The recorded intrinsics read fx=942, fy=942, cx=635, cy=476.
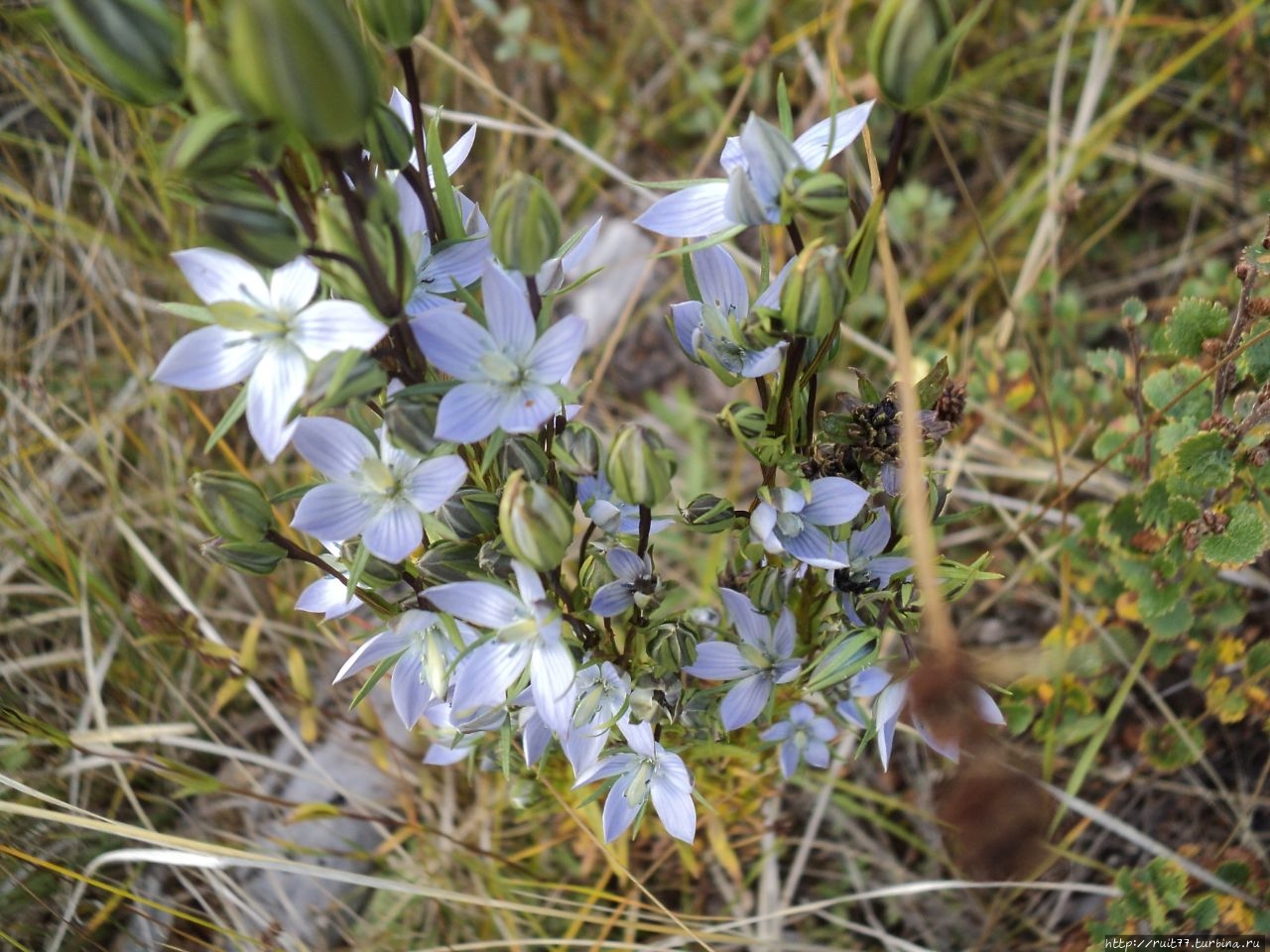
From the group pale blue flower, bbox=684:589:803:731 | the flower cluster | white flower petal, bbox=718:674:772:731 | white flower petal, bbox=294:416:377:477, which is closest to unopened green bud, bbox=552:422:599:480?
the flower cluster

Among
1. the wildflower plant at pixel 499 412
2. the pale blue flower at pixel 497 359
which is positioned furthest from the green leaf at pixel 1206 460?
the pale blue flower at pixel 497 359

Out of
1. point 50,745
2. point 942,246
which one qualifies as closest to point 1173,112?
point 942,246

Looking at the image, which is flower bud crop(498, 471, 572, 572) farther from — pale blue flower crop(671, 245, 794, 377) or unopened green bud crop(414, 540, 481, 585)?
pale blue flower crop(671, 245, 794, 377)

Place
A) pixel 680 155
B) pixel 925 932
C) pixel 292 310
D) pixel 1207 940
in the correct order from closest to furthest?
pixel 292 310
pixel 1207 940
pixel 925 932
pixel 680 155

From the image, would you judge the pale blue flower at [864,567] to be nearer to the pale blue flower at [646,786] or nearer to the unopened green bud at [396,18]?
the pale blue flower at [646,786]

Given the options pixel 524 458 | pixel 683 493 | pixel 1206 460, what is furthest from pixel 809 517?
pixel 683 493

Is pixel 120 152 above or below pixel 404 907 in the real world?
above

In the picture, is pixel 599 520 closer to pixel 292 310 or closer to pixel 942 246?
pixel 292 310

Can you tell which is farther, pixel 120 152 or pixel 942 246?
pixel 942 246
